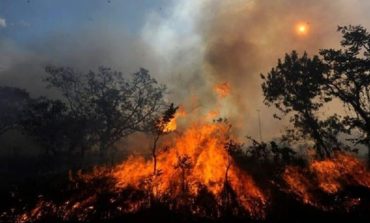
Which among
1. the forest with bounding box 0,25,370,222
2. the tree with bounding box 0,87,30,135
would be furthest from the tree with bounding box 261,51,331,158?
the tree with bounding box 0,87,30,135

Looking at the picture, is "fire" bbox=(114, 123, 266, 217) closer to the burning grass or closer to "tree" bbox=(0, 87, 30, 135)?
the burning grass

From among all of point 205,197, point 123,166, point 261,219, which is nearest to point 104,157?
point 123,166

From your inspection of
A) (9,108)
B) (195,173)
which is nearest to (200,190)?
(195,173)

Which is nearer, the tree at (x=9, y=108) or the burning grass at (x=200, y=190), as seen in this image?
the burning grass at (x=200, y=190)

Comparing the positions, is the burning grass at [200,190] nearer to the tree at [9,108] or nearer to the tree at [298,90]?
A: the tree at [298,90]

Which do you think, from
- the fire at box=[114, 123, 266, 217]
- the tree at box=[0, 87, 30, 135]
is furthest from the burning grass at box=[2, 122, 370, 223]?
the tree at box=[0, 87, 30, 135]

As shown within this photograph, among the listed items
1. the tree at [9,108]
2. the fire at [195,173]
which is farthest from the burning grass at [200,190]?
the tree at [9,108]

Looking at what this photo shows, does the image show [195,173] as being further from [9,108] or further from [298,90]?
[9,108]

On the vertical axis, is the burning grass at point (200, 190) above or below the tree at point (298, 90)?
below

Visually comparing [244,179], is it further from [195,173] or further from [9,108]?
[9,108]

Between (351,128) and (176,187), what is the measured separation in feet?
67.3

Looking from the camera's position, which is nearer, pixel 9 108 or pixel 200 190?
pixel 200 190

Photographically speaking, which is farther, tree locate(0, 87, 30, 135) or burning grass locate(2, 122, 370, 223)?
tree locate(0, 87, 30, 135)

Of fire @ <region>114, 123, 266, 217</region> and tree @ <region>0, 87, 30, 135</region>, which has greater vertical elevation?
tree @ <region>0, 87, 30, 135</region>
